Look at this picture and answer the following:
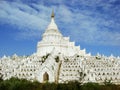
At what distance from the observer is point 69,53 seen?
Result: 268 feet

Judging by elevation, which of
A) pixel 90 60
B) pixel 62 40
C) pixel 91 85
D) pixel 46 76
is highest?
pixel 62 40

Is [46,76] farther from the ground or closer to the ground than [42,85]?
farther from the ground

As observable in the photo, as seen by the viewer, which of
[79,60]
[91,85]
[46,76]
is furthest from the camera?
[79,60]

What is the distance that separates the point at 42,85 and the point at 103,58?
38107 mm

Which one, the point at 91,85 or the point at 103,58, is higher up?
the point at 103,58

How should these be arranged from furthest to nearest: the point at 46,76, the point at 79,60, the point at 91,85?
the point at 79,60 < the point at 46,76 < the point at 91,85

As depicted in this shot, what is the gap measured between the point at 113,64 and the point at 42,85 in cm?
3247

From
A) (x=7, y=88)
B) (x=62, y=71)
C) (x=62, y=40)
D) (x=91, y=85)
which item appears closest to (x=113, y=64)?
(x=62, y=71)

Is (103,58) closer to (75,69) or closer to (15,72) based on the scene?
(75,69)

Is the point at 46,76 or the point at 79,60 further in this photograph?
the point at 79,60

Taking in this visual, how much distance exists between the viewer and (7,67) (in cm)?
7150

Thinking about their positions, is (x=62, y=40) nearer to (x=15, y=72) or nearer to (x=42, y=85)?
(x=15, y=72)

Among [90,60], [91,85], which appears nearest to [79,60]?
[90,60]

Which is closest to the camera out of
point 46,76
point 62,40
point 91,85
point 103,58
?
point 91,85
